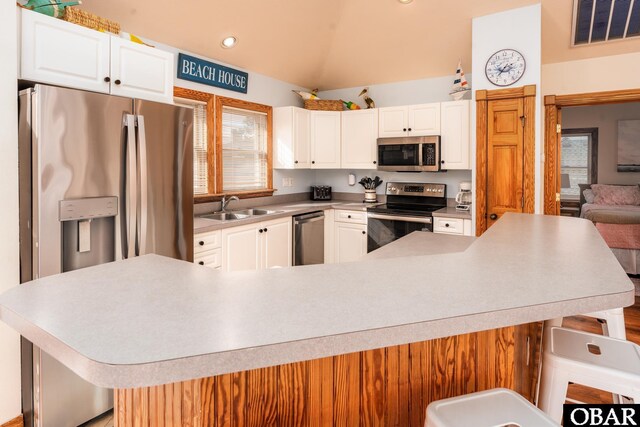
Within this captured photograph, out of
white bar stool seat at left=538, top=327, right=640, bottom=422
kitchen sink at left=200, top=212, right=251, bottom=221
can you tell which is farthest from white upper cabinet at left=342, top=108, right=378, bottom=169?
white bar stool seat at left=538, top=327, right=640, bottom=422

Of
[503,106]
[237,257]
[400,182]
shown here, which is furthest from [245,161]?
[503,106]

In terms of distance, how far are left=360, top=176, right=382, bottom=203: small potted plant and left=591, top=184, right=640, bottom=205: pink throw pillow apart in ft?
15.9

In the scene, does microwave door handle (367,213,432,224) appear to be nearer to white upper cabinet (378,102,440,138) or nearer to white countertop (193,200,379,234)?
white countertop (193,200,379,234)

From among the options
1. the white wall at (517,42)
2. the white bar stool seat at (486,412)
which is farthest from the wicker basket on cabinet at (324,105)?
the white bar stool seat at (486,412)

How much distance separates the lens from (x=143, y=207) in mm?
2369

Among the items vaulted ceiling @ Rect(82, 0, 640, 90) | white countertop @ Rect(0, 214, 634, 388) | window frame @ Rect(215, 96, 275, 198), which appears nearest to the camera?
white countertop @ Rect(0, 214, 634, 388)

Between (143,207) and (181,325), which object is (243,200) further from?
(181,325)

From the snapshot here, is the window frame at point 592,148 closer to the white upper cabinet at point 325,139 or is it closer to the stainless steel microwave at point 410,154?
the stainless steel microwave at point 410,154

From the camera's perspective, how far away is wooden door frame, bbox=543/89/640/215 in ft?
13.3

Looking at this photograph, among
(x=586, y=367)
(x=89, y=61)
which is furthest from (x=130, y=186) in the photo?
(x=586, y=367)

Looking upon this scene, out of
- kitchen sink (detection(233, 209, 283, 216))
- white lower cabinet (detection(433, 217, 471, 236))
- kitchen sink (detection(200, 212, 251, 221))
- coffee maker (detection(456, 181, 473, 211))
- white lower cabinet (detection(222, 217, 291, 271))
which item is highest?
coffee maker (detection(456, 181, 473, 211))

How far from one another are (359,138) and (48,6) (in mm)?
3278

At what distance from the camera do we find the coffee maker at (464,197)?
4.27 meters

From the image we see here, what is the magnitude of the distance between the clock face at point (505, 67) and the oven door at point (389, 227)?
4.70ft
